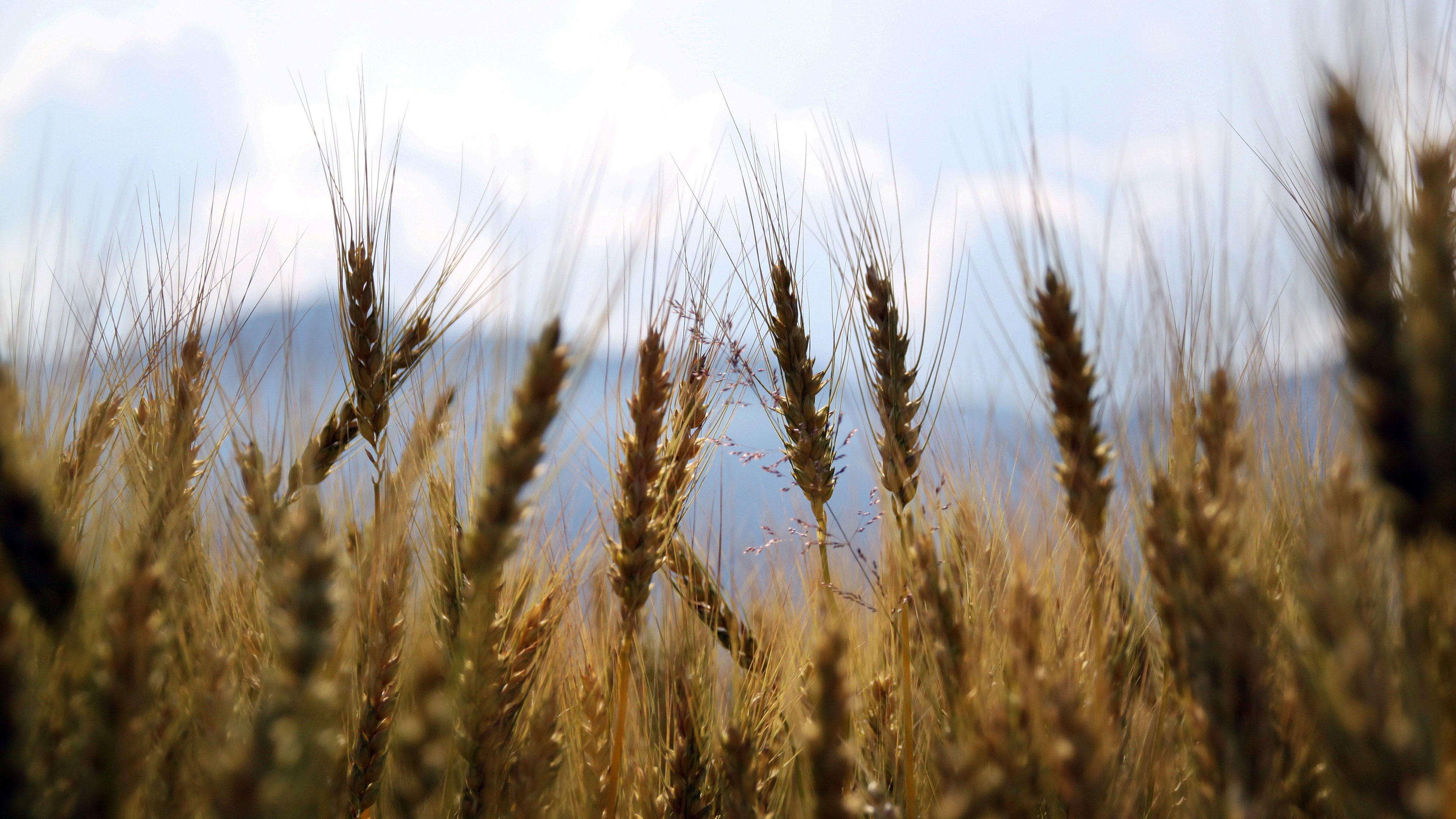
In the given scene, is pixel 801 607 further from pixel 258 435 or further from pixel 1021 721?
pixel 258 435

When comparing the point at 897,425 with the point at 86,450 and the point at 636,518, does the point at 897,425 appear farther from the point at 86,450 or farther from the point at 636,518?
the point at 86,450

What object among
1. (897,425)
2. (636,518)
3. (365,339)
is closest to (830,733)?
(636,518)

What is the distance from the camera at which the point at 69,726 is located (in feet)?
2.93

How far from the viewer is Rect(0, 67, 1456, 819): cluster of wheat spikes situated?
794 millimetres

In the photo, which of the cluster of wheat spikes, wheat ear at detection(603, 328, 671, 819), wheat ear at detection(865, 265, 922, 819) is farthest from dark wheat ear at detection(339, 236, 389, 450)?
wheat ear at detection(865, 265, 922, 819)

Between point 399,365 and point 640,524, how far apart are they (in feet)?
3.28

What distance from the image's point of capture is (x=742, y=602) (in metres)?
1.94

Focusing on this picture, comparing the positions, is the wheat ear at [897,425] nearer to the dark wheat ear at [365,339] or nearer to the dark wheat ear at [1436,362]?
the dark wheat ear at [1436,362]

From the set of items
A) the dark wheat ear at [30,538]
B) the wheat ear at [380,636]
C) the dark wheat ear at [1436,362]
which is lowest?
the wheat ear at [380,636]

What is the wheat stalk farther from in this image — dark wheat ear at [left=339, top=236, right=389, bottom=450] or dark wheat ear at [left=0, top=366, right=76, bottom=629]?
dark wheat ear at [left=339, top=236, right=389, bottom=450]

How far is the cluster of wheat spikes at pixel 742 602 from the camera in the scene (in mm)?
794

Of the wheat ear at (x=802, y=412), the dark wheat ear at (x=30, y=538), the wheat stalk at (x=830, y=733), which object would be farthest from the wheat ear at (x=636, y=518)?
the dark wheat ear at (x=30, y=538)

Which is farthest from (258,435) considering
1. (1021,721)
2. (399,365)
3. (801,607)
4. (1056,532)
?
(1056,532)

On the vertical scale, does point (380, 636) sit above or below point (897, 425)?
below
